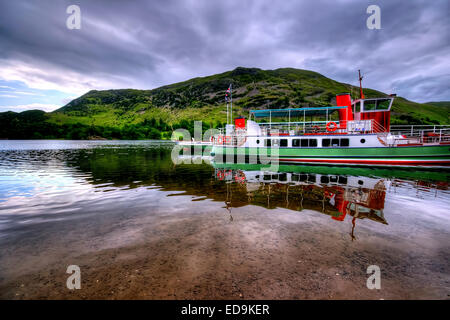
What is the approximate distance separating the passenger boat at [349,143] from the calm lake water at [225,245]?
50.1ft

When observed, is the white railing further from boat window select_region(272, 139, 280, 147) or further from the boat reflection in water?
boat window select_region(272, 139, 280, 147)

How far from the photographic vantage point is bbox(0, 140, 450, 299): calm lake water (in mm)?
4199

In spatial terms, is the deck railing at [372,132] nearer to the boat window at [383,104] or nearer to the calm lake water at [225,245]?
the boat window at [383,104]

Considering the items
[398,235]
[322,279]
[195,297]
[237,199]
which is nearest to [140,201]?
[237,199]

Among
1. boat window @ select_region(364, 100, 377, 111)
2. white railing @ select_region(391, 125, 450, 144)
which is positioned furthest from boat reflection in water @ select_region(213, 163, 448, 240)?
boat window @ select_region(364, 100, 377, 111)

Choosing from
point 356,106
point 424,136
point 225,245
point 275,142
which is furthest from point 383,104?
point 225,245

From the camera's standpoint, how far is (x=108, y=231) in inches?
278

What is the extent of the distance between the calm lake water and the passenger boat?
50.1 feet

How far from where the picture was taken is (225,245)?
5.98 metres

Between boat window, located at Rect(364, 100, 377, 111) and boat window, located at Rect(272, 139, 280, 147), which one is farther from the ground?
boat window, located at Rect(364, 100, 377, 111)

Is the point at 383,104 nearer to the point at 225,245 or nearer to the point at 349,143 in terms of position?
the point at 349,143

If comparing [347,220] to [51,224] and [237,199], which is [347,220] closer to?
[237,199]

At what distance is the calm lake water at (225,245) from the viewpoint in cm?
420
